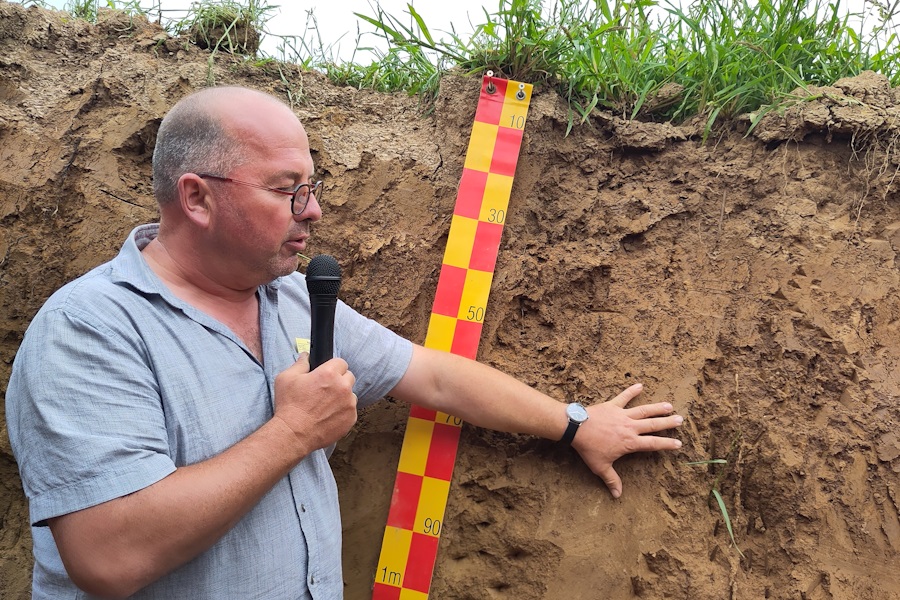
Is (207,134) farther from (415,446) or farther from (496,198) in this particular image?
(415,446)

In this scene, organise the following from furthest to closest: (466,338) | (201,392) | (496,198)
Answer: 1. (496,198)
2. (466,338)
3. (201,392)

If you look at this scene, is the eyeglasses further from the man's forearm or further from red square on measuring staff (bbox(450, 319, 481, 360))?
red square on measuring staff (bbox(450, 319, 481, 360))

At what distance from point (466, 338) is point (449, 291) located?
0.70 ft

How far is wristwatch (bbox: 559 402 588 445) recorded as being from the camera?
94.4 inches

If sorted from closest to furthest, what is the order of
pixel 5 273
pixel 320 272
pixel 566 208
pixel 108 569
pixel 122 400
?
1. pixel 108 569
2. pixel 122 400
3. pixel 320 272
4. pixel 5 273
5. pixel 566 208

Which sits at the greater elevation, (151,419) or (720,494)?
(151,419)

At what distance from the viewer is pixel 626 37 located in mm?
2986

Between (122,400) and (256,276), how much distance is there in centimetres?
56

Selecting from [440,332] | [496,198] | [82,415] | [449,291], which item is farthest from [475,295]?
[82,415]

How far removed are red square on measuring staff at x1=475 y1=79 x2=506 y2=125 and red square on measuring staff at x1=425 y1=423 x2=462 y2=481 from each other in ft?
4.36

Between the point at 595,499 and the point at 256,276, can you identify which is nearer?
the point at 256,276

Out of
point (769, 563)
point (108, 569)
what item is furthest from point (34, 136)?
point (769, 563)

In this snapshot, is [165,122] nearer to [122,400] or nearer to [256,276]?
[256,276]

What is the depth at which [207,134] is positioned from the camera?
6.42 feet
